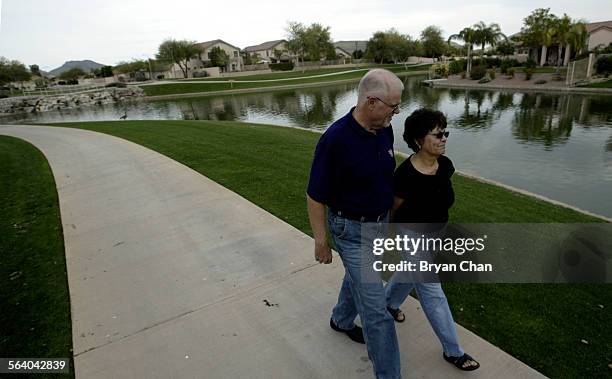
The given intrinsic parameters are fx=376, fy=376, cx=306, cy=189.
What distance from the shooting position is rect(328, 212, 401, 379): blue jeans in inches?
90.0

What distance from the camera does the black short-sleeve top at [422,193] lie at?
248 cm

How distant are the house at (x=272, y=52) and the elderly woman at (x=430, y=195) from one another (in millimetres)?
95521

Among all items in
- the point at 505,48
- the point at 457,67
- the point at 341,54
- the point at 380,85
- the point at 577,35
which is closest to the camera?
the point at 380,85

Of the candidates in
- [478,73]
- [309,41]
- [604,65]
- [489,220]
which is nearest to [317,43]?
[309,41]

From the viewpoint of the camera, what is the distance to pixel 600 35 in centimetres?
4656

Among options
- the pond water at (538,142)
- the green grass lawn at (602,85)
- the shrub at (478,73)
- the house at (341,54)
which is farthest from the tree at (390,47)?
the pond water at (538,142)

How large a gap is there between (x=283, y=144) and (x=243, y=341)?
7859 millimetres

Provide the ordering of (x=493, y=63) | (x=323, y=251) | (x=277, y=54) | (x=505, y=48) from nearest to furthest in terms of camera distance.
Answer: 1. (x=323, y=251)
2. (x=493, y=63)
3. (x=505, y=48)
4. (x=277, y=54)

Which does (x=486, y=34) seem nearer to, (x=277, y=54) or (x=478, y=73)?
(x=478, y=73)

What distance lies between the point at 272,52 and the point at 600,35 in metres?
70.2

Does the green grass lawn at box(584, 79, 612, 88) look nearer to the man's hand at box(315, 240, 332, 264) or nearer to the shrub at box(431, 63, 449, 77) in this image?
the shrub at box(431, 63, 449, 77)

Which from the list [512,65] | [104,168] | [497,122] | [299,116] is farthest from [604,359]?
[512,65]

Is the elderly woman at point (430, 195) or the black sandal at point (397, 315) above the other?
the elderly woman at point (430, 195)

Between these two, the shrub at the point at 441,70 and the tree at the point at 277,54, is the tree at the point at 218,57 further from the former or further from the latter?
the shrub at the point at 441,70
